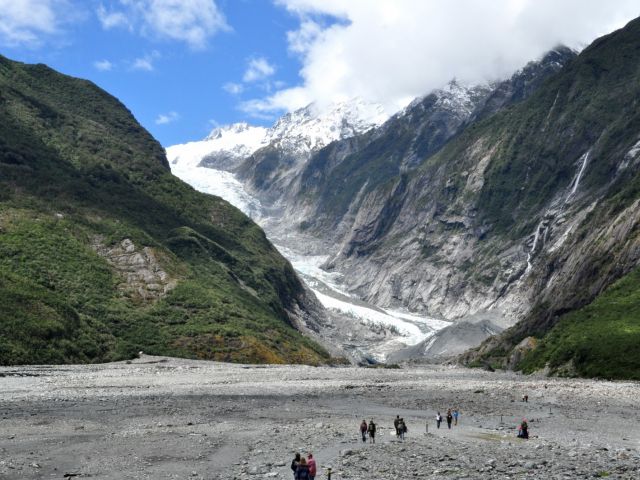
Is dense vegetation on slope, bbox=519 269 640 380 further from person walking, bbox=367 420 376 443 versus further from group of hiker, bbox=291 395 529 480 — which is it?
person walking, bbox=367 420 376 443

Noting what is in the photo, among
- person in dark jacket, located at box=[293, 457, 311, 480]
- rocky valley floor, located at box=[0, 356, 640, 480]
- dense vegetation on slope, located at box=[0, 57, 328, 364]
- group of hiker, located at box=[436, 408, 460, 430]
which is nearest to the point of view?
person in dark jacket, located at box=[293, 457, 311, 480]

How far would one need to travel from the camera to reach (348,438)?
134 feet

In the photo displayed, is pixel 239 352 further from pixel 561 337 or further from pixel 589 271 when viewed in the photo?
pixel 589 271

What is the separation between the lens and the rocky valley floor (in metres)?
31.6

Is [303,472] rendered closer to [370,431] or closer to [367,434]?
[370,431]

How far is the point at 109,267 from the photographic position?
417 ft

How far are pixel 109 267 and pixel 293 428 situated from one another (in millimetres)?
89511

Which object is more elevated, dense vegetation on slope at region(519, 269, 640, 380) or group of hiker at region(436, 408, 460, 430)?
dense vegetation on slope at region(519, 269, 640, 380)

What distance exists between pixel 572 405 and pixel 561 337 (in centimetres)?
4371

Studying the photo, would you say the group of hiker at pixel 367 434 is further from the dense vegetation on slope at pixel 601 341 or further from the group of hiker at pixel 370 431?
the dense vegetation on slope at pixel 601 341

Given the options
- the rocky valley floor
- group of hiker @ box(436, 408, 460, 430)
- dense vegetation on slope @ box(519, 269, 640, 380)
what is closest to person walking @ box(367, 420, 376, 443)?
the rocky valley floor

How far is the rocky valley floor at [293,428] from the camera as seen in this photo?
1245 inches

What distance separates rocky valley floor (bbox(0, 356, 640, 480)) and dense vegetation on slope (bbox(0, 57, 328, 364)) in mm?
22035

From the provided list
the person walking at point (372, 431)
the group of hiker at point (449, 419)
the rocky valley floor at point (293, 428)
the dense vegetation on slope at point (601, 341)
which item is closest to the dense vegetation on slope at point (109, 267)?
the rocky valley floor at point (293, 428)
